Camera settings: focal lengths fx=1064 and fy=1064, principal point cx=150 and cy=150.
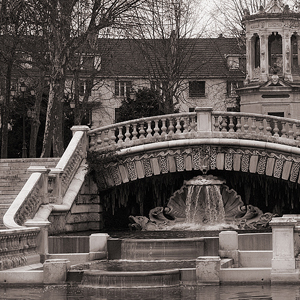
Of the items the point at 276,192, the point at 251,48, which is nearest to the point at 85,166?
the point at 276,192

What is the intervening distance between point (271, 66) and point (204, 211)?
8116 millimetres

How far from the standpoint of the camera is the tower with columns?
1446 inches

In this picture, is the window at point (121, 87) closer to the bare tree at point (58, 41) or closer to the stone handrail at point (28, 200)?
the bare tree at point (58, 41)

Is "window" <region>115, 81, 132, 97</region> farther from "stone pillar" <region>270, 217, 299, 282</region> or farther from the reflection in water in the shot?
the reflection in water

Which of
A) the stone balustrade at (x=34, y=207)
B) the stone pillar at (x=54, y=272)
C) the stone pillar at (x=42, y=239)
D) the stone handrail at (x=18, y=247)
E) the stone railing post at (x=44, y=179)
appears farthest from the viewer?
the stone railing post at (x=44, y=179)

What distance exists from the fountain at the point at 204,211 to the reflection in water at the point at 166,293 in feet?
37.6

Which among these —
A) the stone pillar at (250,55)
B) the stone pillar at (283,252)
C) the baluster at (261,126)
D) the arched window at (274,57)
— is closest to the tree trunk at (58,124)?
the stone pillar at (250,55)

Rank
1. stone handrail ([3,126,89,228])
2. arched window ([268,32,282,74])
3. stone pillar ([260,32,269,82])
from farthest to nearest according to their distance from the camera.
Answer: arched window ([268,32,282,74]) < stone pillar ([260,32,269,82]) < stone handrail ([3,126,89,228])

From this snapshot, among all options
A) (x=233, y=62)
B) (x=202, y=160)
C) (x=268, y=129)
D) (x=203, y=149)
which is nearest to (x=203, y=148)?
(x=203, y=149)

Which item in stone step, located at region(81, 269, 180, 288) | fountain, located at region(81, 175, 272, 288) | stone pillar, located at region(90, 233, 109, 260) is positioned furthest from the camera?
stone pillar, located at region(90, 233, 109, 260)

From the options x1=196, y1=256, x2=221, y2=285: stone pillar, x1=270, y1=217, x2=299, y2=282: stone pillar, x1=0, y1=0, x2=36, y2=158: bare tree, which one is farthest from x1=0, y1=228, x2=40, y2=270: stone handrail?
x1=0, y1=0, x2=36, y2=158: bare tree

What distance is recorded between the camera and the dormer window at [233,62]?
59537 mm

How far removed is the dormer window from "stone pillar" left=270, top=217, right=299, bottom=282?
37.9 meters

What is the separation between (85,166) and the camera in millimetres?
31875
